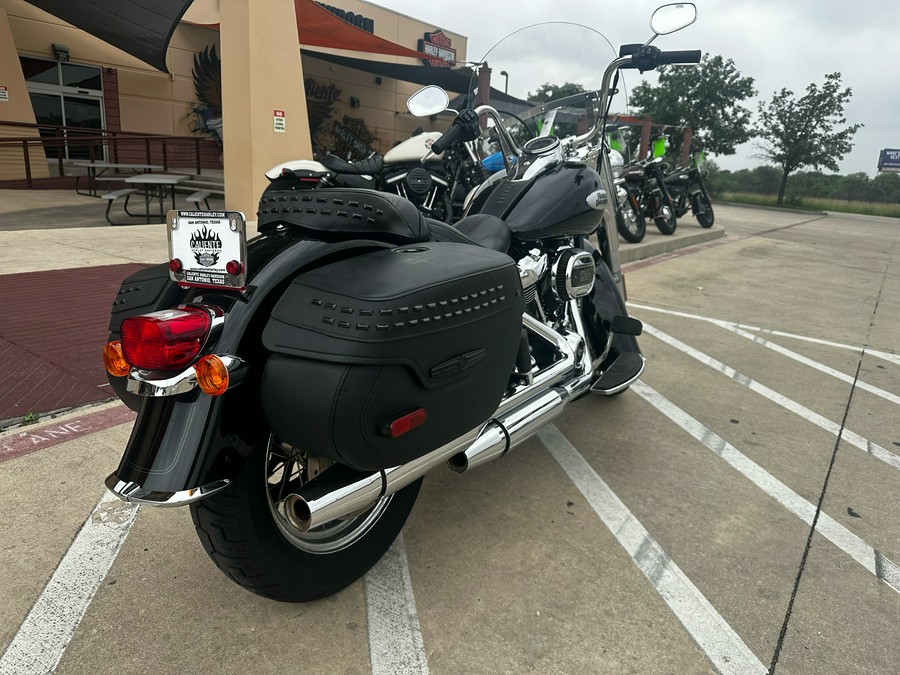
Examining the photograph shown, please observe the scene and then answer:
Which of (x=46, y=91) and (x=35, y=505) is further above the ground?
(x=46, y=91)

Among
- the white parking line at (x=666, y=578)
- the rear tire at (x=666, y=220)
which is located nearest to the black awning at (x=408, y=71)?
the rear tire at (x=666, y=220)

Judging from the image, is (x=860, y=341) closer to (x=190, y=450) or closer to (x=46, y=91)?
(x=190, y=450)

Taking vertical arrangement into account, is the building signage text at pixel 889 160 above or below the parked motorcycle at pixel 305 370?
above

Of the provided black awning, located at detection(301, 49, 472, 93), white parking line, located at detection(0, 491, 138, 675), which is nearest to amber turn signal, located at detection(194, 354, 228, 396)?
white parking line, located at detection(0, 491, 138, 675)

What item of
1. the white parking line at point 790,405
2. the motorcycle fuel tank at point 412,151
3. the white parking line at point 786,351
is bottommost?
the white parking line at point 790,405

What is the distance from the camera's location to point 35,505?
220 centimetres

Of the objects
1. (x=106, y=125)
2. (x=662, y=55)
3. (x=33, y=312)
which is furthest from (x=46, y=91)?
(x=662, y=55)

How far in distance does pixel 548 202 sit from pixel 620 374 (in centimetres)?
93

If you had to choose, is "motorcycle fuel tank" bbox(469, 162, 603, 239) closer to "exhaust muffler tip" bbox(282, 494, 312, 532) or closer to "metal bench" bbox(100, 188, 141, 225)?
"exhaust muffler tip" bbox(282, 494, 312, 532)

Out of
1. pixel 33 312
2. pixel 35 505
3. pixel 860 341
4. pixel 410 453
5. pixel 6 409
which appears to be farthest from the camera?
pixel 860 341

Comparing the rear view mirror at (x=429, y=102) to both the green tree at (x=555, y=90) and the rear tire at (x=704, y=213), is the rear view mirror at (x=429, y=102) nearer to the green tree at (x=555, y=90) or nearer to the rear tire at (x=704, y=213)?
the green tree at (x=555, y=90)

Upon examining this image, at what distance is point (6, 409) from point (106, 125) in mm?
15327

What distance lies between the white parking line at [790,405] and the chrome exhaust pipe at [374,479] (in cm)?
211

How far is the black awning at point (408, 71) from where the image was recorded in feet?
62.2
